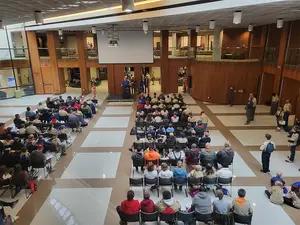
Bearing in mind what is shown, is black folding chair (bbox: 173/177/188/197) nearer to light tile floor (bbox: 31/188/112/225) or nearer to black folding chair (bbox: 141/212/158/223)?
black folding chair (bbox: 141/212/158/223)

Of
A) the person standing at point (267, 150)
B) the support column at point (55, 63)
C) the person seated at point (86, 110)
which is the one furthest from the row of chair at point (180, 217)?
the support column at point (55, 63)

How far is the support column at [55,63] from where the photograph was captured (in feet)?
66.8

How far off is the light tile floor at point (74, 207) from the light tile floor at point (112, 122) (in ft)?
19.3

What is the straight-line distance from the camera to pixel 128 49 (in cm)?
2020

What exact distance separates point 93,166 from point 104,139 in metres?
2.59

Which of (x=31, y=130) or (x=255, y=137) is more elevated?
(x=31, y=130)

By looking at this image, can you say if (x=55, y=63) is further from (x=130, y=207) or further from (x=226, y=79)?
(x=130, y=207)

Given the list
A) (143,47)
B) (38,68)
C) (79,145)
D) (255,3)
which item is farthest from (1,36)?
(255,3)

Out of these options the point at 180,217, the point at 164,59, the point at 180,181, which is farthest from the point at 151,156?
the point at 164,59

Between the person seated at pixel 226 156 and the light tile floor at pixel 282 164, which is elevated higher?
the person seated at pixel 226 156

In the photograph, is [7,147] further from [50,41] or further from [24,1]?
[50,41]

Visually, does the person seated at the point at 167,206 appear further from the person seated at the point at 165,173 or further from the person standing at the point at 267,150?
the person standing at the point at 267,150

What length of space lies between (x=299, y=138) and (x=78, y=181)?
25.7 feet

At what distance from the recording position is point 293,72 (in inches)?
514
